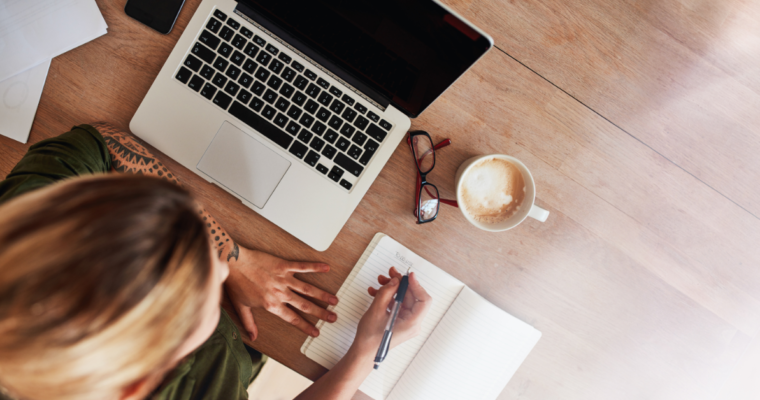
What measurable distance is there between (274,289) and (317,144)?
325 millimetres

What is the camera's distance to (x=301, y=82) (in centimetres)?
78

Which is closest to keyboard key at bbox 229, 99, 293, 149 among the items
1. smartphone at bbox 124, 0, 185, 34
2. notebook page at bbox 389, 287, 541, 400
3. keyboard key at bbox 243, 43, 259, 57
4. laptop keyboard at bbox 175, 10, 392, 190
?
laptop keyboard at bbox 175, 10, 392, 190

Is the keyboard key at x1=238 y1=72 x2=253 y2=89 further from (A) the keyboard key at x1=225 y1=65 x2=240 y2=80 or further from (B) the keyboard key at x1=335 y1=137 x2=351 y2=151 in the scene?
(B) the keyboard key at x1=335 y1=137 x2=351 y2=151

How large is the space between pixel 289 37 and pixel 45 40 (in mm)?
507

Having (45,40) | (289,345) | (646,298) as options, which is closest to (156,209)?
(289,345)

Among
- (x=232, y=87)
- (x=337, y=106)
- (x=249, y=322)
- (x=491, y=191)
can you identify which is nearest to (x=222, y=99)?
(x=232, y=87)

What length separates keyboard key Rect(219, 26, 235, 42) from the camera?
77 cm

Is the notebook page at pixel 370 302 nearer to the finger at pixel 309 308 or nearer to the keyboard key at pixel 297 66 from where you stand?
the finger at pixel 309 308

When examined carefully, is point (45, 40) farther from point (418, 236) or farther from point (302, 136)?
point (418, 236)

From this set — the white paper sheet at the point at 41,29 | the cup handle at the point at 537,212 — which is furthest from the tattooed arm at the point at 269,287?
the cup handle at the point at 537,212

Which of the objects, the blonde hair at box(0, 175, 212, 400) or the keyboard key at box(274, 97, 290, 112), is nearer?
the blonde hair at box(0, 175, 212, 400)

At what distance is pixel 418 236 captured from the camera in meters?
0.85

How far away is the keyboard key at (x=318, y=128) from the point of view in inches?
30.9

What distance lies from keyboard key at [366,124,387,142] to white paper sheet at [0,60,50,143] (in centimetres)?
69
